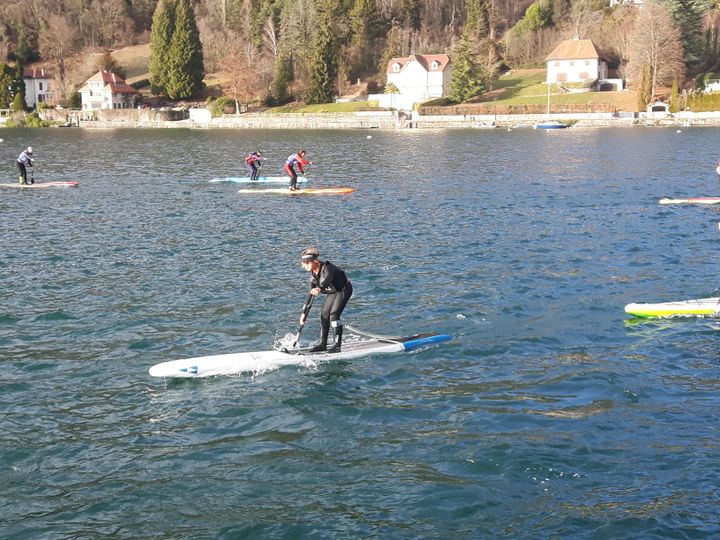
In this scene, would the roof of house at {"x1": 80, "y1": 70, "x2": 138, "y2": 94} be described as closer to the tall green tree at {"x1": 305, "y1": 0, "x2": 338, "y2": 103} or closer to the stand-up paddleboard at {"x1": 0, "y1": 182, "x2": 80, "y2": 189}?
the tall green tree at {"x1": 305, "y1": 0, "x2": 338, "y2": 103}

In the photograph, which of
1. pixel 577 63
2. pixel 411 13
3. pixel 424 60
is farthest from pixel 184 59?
pixel 577 63

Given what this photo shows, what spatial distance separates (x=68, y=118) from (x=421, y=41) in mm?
73492

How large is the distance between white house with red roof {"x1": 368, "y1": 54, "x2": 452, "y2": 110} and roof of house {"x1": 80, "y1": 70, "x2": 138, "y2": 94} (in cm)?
5143

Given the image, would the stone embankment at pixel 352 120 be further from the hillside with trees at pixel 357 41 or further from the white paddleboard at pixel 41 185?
the white paddleboard at pixel 41 185

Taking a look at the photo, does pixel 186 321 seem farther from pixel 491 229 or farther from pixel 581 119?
pixel 581 119

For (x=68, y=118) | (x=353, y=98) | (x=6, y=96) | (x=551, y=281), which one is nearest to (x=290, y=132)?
(x=353, y=98)

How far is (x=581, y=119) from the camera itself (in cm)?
11400

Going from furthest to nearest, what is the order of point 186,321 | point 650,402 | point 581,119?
point 581,119, point 186,321, point 650,402

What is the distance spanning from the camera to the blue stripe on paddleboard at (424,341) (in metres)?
18.9

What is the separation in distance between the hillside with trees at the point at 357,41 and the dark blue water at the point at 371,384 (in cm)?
9671

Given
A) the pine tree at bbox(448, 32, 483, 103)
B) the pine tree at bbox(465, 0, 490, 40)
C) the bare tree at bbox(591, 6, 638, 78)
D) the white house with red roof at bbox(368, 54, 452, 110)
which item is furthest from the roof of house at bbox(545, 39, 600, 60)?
the pine tree at bbox(465, 0, 490, 40)

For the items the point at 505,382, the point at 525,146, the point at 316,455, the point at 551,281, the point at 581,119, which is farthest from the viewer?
the point at 581,119

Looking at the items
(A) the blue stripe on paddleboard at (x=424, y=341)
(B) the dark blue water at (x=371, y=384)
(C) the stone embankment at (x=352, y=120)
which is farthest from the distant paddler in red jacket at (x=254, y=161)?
(C) the stone embankment at (x=352, y=120)

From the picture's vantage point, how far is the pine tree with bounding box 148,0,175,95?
153m
